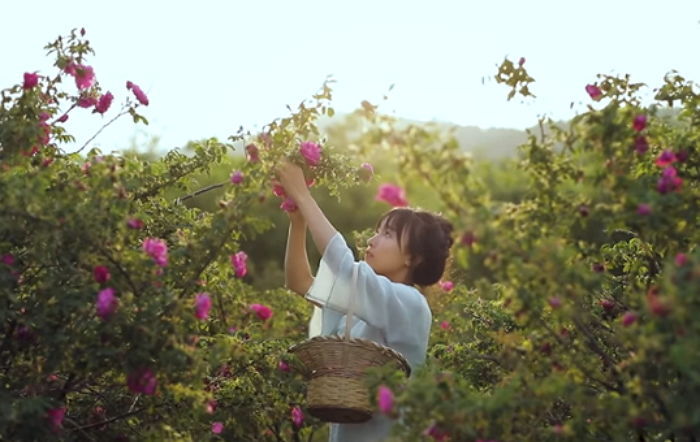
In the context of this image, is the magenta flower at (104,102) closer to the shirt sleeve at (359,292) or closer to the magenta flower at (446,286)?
the shirt sleeve at (359,292)

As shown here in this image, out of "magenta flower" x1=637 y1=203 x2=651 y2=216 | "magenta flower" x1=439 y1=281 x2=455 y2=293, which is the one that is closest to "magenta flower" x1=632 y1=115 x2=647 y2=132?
"magenta flower" x1=637 y1=203 x2=651 y2=216

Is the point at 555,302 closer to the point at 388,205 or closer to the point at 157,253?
the point at 388,205

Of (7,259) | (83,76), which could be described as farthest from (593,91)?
(7,259)

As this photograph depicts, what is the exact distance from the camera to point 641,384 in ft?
10.6

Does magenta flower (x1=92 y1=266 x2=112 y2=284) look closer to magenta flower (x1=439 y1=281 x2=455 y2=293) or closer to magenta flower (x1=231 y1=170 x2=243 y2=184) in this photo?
magenta flower (x1=231 y1=170 x2=243 y2=184)

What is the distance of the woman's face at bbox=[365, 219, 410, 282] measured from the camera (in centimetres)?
445

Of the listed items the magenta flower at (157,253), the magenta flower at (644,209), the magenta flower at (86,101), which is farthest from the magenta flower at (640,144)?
the magenta flower at (86,101)

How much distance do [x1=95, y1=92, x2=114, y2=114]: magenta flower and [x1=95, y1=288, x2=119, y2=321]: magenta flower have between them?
148cm

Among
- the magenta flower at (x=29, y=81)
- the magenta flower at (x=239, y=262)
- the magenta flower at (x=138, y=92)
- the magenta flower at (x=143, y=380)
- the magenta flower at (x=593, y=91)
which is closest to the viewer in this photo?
the magenta flower at (x=143, y=380)

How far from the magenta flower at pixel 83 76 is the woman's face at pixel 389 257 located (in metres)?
1.40

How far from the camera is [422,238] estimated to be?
443cm

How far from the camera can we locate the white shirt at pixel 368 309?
404 centimetres

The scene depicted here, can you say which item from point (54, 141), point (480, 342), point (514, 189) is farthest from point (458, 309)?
point (514, 189)

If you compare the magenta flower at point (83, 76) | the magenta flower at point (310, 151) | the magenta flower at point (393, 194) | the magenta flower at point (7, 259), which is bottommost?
the magenta flower at point (393, 194)
